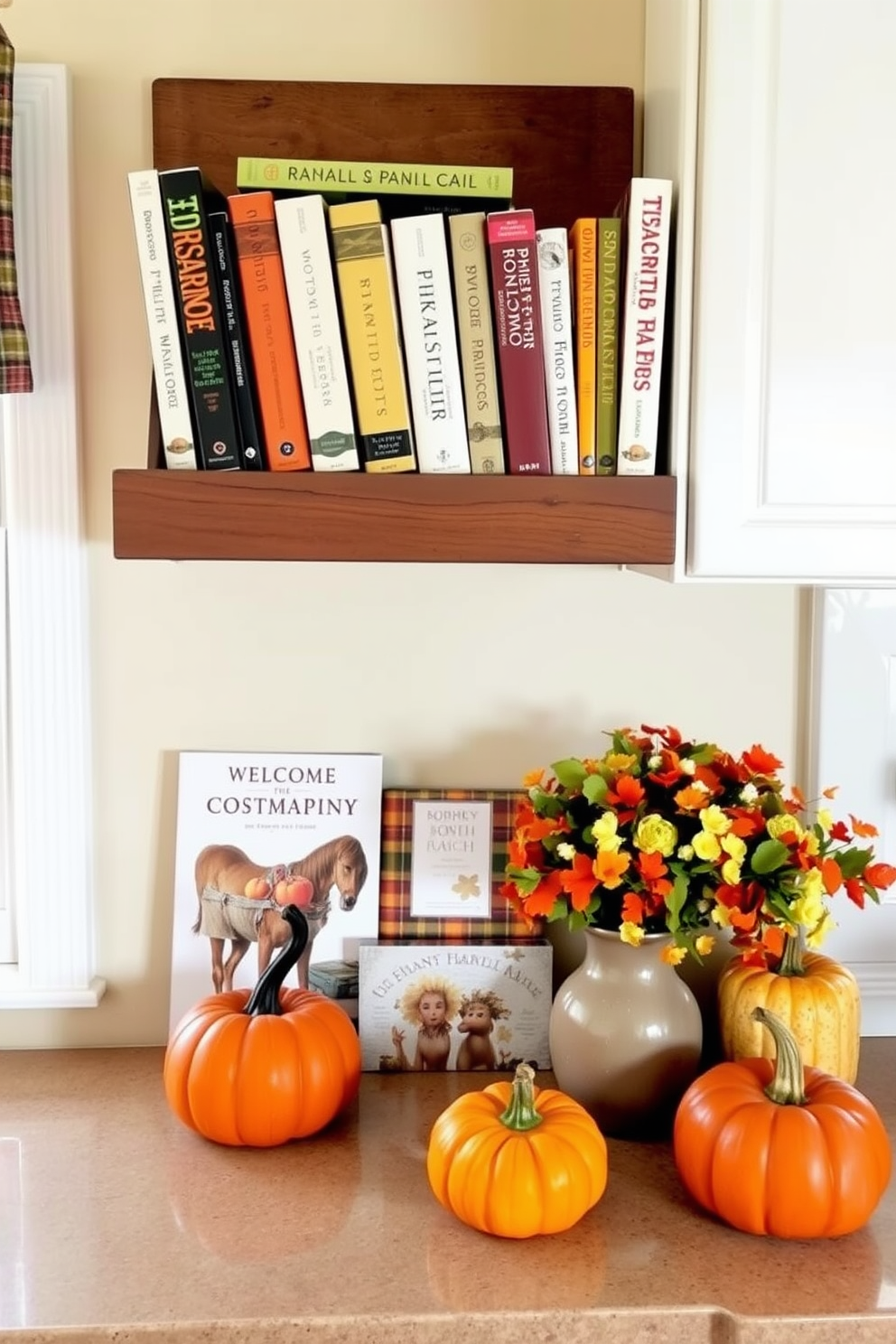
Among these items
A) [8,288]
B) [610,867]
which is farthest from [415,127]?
[610,867]

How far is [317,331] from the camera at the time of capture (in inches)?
45.8

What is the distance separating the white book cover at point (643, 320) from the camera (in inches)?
45.4

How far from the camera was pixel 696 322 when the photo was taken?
1.14 m

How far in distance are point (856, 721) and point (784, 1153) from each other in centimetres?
58

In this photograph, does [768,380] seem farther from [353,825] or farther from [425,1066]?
[425,1066]

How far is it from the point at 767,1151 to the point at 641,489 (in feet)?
2.02

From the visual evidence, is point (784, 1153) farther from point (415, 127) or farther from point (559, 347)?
point (415, 127)

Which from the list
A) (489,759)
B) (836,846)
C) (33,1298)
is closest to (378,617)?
(489,759)

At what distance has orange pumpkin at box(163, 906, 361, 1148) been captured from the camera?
1210mm

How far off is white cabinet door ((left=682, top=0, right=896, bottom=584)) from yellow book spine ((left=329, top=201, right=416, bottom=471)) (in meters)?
0.28

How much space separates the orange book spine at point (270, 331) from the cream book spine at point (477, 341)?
0.54 ft

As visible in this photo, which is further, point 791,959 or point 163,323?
point 791,959

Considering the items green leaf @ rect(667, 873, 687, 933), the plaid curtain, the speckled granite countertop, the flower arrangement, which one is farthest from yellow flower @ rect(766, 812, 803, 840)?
the plaid curtain

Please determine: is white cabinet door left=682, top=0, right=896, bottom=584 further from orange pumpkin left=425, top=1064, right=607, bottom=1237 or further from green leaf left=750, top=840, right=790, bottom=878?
orange pumpkin left=425, top=1064, right=607, bottom=1237
